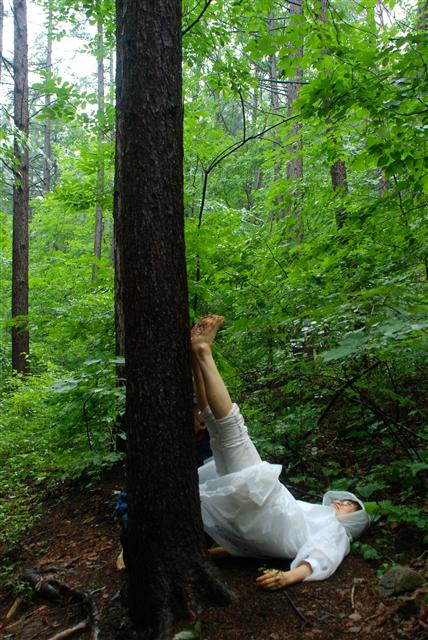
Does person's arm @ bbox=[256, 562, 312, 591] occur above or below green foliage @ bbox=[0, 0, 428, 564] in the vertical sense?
below

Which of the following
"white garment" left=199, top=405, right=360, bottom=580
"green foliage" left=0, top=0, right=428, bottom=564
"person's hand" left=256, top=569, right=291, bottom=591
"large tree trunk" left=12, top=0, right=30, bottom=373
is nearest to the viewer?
"person's hand" left=256, top=569, right=291, bottom=591

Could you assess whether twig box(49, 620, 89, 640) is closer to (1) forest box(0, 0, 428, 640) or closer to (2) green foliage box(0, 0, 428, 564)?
(1) forest box(0, 0, 428, 640)

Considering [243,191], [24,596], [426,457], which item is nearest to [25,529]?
[24,596]

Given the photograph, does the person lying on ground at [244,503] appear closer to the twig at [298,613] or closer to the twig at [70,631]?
the twig at [298,613]

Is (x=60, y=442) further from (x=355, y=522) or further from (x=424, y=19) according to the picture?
(x=424, y=19)

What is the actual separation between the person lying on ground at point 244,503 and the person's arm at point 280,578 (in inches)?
0.7

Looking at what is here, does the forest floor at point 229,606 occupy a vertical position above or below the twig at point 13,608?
above

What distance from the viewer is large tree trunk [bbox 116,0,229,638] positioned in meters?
2.49

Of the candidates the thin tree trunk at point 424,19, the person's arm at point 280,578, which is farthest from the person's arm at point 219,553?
the thin tree trunk at point 424,19

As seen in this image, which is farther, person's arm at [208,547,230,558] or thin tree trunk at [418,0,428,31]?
thin tree trunk at [418,0,428,31]

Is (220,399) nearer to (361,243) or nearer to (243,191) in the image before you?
(361,243)

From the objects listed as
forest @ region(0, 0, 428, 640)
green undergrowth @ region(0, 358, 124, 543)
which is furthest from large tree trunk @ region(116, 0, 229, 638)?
green undergrowth @ region(0, 358, 124, 543)

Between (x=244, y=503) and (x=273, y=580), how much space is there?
437 mm

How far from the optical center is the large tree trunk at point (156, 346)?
2490 mm
